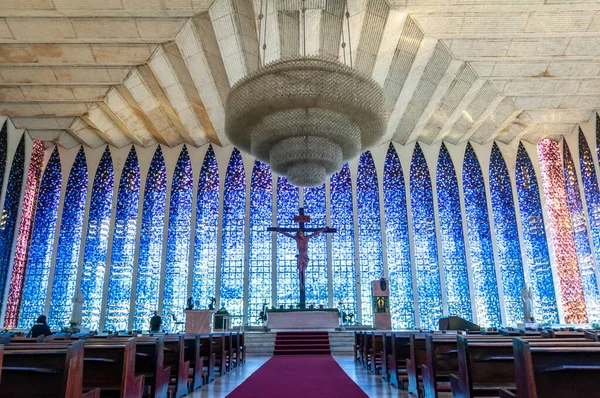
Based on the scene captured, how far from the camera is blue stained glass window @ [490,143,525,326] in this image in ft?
45.3

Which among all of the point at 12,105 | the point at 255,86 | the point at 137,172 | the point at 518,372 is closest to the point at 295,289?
the point at 137,172

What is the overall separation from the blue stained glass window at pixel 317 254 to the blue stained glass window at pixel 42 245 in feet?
27.8

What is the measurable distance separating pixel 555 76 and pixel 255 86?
8305 mm

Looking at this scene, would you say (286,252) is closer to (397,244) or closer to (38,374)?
(397,244)

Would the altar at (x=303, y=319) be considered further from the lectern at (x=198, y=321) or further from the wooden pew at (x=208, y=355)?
the wooden pew at (x=208, y=355)

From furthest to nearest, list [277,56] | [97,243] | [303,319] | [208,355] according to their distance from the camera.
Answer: [97,243] → [303,319] → [277,56] → [208,355]

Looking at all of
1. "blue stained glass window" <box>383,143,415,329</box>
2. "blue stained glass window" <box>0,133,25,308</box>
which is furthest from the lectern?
"blue stained glass window" <box>383,143,415,329</box>

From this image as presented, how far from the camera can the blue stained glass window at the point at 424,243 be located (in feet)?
45.7

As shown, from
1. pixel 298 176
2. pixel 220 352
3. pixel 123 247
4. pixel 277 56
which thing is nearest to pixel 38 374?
pixel 220 352

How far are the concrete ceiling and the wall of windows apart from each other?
1724 millimetres

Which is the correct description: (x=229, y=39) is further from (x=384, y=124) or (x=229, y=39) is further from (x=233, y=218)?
(x=233, y=218)

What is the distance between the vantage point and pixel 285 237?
14.7 meters

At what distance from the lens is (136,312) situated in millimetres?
13727

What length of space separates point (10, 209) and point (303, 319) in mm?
9330
